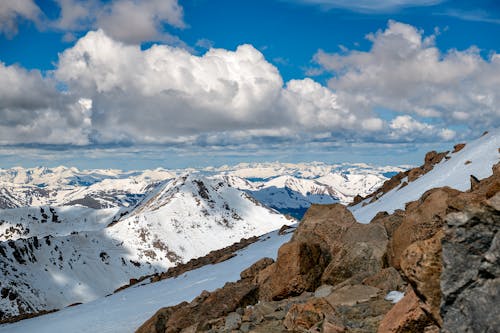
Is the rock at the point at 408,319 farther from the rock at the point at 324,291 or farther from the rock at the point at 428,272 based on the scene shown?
the rock at the point at 324,291

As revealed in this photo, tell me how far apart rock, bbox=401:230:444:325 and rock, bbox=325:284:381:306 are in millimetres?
4346

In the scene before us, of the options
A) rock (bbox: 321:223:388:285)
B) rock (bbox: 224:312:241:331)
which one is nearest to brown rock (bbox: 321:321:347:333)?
rock (bbox: 224:312:241:331)

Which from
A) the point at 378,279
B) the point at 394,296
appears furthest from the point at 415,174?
the point at 394,296

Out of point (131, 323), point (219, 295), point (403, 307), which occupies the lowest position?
point (131, 323)

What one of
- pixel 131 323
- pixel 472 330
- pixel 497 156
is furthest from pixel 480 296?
pixel 497 156

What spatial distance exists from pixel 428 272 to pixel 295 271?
31.7 feet

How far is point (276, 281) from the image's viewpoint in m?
18.6

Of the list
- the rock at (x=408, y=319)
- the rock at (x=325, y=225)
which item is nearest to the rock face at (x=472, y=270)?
the rock at (x=408, y=319)

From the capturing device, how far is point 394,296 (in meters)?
13.0

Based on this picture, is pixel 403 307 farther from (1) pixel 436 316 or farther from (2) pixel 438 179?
(2) pixel 438 179

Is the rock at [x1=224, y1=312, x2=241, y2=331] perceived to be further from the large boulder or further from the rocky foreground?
the large boulder

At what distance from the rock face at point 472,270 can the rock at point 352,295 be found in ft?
18.4

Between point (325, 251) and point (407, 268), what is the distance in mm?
10568

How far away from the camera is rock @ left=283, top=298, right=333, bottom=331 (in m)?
12.2
